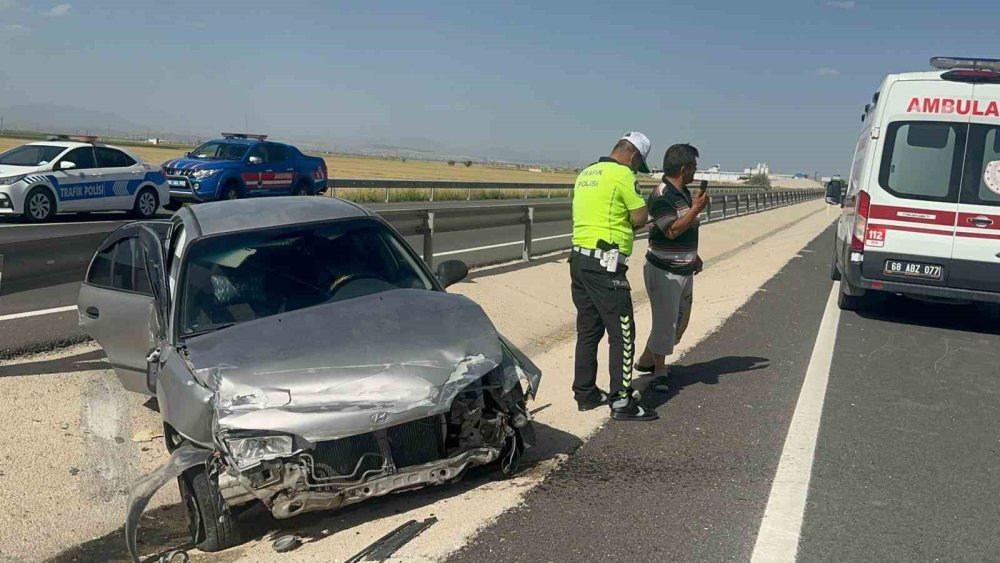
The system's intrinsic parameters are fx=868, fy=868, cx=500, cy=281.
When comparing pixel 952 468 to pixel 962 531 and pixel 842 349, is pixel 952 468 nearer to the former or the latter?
pixel 962 531

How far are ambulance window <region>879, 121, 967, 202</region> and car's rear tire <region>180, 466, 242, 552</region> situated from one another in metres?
8.28

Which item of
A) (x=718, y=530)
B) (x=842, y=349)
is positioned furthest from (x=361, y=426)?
(x=842, y=349)

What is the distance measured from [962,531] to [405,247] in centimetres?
351

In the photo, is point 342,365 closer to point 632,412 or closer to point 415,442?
point 415,442

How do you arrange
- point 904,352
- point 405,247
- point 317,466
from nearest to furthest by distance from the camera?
point 317,466 < point 405,247 < point 904,352

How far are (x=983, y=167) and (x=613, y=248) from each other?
231 inches

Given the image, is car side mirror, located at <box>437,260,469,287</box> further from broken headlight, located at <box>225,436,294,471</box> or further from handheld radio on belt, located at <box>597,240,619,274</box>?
broken headlight, located at <box>225,436,294,471</box>

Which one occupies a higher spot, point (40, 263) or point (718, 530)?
point (40, 263)

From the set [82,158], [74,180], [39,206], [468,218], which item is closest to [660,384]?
[468,218]

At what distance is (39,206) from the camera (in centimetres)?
1695

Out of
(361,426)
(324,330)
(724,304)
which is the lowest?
(724,304)

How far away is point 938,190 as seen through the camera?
9.54m

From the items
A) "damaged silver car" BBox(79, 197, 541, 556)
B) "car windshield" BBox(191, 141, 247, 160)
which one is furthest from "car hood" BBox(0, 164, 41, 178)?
"damaged silver car" BBox(79, 197, 541, 556)

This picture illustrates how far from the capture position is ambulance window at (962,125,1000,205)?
370 inches
